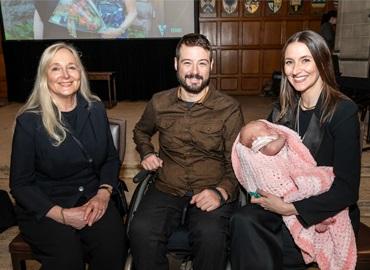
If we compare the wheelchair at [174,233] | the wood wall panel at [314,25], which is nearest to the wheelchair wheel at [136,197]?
the wheelchair at [174,233]

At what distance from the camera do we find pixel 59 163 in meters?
1.74

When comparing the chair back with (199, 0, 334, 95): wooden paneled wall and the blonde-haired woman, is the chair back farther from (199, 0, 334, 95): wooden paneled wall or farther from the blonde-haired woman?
(199, 0, 334, 95): wooden paneled wall

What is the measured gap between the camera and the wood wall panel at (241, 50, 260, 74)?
Result: 7.67 m

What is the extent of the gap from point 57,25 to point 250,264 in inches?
254

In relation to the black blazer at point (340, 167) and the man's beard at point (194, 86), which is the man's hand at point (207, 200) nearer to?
the black blazer at point (340, 167)

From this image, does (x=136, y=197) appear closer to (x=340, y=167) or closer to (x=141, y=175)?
(x=141, y=175)

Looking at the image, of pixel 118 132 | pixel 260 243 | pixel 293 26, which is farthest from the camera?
pixel 293 26

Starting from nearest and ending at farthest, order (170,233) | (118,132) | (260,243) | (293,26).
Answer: (260,243), (170,233), (118,132), (293,26)

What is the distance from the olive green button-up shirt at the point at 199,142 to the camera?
6.20 ft

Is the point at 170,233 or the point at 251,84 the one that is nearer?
the point at 170,233

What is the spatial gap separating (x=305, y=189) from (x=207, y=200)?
455 millimetres

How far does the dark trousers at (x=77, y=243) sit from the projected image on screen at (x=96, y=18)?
5538 mm

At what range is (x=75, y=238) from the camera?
5.45 feet

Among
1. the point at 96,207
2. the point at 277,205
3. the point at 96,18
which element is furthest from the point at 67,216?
the point at 96,18
